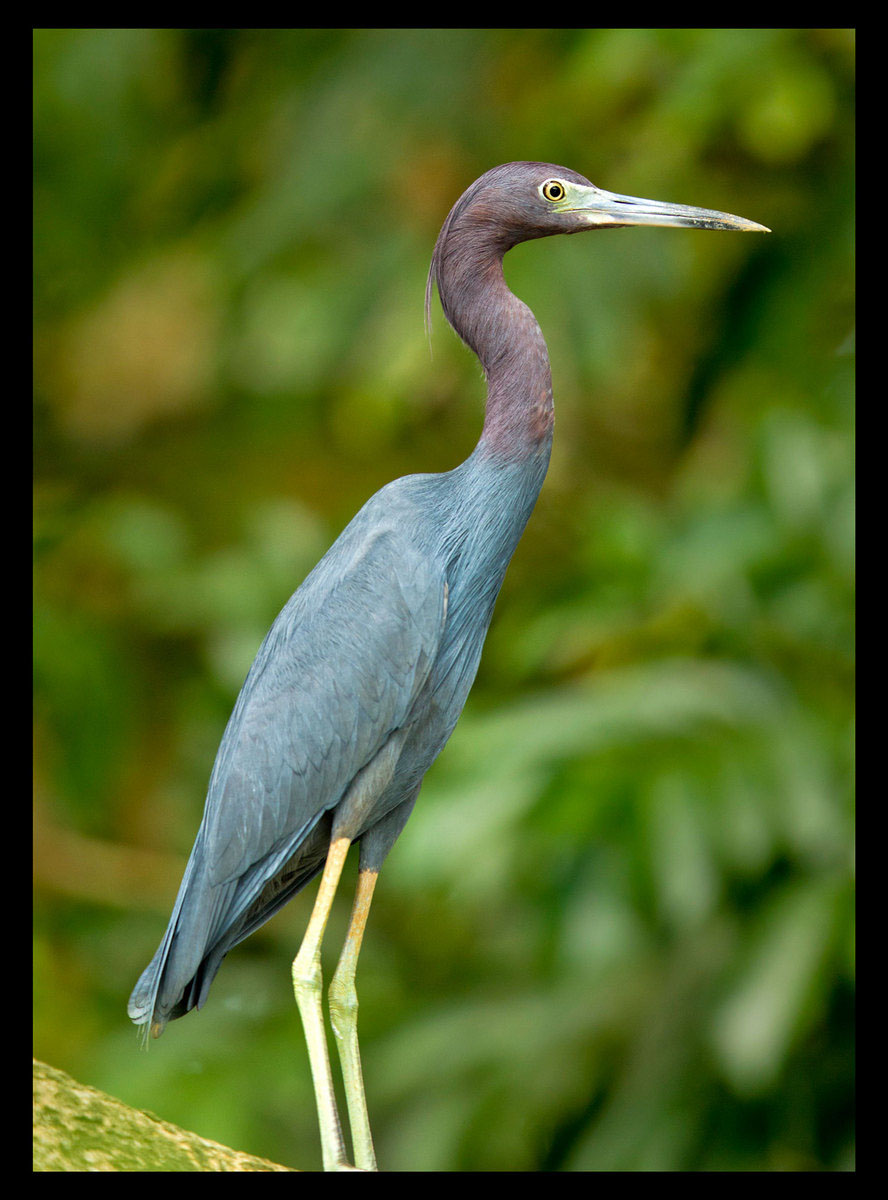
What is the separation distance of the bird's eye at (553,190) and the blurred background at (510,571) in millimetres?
1814

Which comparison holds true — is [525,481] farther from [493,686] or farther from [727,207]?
[727,207]

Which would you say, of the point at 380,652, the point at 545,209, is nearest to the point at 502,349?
the point at 545,209

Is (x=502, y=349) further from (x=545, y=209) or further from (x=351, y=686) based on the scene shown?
(x=351, y=686)

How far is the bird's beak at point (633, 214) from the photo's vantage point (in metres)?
2.20

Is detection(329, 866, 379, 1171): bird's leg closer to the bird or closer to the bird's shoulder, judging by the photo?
the bird

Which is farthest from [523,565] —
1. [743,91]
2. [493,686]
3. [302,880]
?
[302,880]

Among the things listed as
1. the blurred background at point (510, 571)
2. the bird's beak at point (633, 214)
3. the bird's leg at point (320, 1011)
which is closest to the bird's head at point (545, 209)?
the bird's beak at point (633, 214)

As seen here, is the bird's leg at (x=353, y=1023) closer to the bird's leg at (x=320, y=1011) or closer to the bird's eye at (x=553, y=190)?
the bird's leg at (x=320, y=1011)

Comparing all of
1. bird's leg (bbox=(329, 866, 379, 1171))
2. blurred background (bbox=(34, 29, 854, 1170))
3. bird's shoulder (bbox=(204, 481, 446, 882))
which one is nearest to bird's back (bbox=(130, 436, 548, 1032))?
bird's shoulder (bbox=(204, 481, 446, 882))

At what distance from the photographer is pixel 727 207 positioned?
5324 millimetres

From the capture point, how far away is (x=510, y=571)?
211 inches

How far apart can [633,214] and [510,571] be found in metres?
3.18

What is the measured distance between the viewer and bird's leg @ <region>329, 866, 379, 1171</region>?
2.33 m

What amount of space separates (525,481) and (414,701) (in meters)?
0.43
